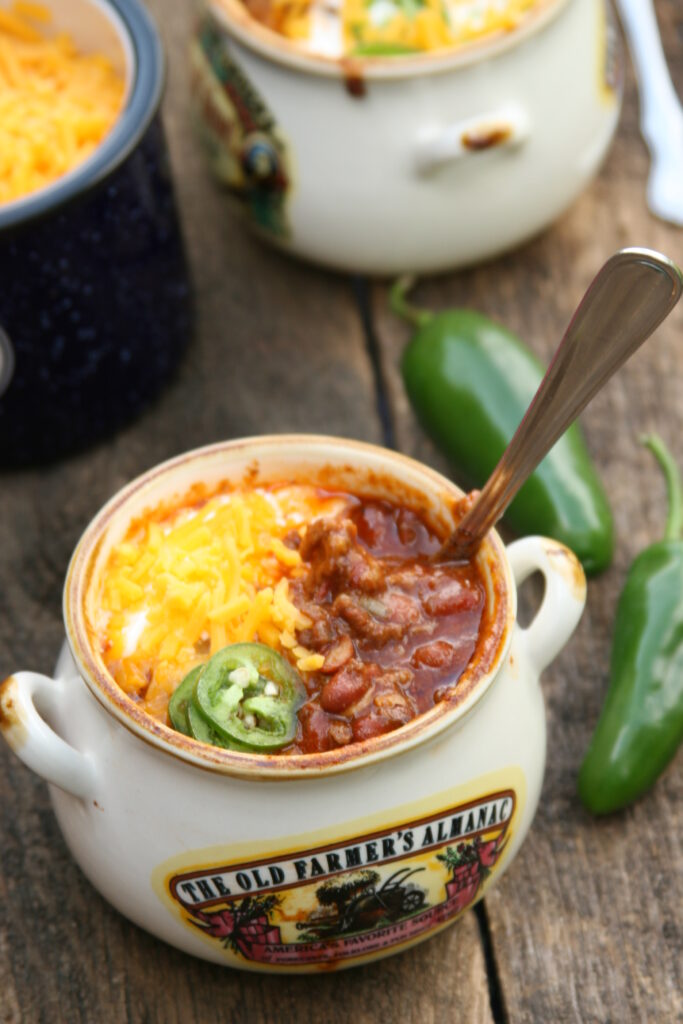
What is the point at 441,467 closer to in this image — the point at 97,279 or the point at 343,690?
the point at 97,279

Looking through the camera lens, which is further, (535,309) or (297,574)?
(535,309)

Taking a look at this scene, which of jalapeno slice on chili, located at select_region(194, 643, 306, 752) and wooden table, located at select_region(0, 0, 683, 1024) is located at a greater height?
jalapeno slice on chili, located at select_region(194, 643, 306, 752)

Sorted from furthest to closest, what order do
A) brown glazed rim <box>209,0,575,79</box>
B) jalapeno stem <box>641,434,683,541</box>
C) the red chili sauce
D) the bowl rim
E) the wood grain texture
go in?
brown glazed rim <box>209,0,575,79</box> → jalapeno stem <box>641,434,683,541</box> → the bowl rim → the wood grain texture → the red chili sauce

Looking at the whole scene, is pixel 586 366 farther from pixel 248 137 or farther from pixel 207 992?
pixel 248 137

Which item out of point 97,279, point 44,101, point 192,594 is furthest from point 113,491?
point 192,594

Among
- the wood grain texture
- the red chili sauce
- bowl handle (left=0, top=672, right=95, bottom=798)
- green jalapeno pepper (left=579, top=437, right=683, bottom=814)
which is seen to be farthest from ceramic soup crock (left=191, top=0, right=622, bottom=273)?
bowl handle (left=0, top=672, right=95, bottom=798)

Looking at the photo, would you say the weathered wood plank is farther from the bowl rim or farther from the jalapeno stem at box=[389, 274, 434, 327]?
the bowl rim

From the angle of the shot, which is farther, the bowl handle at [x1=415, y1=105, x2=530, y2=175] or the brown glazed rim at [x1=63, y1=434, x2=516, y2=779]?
the bowl handle at [x1=415, y1=105, x2=530, y2=175]

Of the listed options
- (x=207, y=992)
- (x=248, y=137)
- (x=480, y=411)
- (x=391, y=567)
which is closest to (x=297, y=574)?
(x=391, y=567)
